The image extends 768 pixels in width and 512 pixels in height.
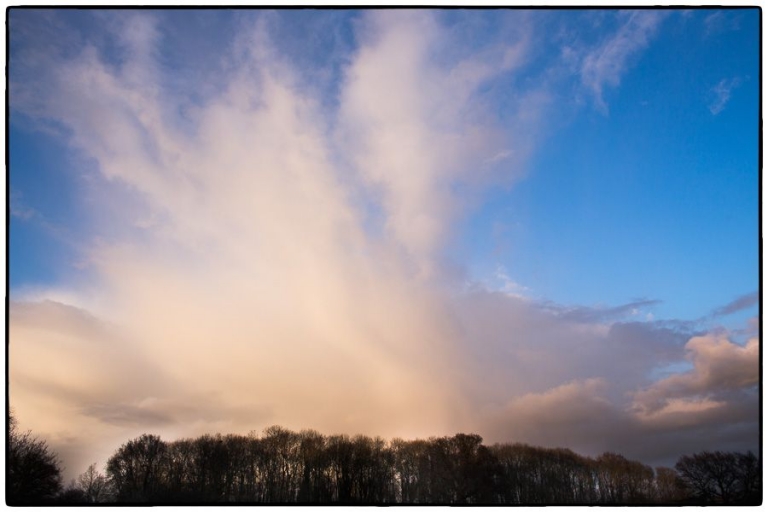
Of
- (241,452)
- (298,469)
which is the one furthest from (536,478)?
(241,452)

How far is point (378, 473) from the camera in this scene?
71875 millimetres

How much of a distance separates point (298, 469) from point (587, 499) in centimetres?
4031

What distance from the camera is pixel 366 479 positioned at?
7206 centimetres

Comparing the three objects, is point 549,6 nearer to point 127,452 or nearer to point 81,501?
point 81,501

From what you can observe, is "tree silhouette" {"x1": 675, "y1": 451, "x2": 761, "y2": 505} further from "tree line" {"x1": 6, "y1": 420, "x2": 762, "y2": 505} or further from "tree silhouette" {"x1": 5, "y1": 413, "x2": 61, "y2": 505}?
"tree silhouette" {"x1": 5, "y1": 413, "x2": 61, "y2": 505}

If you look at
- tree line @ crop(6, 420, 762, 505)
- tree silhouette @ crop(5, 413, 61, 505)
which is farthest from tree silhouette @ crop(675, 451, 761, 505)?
tree silhouette @ crop(5, 413, 61, 505)

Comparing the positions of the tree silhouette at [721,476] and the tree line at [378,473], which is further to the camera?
the tree line at [378,473]

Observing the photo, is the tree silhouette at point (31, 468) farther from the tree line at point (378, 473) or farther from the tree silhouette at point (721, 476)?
the tree silhouette at point (721, 476)

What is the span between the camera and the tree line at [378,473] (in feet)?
214

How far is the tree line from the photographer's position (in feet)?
214

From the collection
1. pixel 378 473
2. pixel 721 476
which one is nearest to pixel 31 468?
pixel 378 473

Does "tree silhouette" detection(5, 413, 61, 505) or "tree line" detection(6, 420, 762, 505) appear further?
"tree line" detection(6, 420, 762, 505)

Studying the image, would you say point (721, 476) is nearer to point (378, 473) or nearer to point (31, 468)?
point (378, 473)

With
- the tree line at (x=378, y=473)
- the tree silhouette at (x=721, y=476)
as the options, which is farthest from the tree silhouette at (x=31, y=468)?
the tree silhouette at (x=721, y=476)
